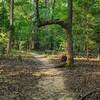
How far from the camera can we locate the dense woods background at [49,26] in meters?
31.0

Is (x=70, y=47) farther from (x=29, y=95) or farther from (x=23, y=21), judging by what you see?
(x=23, y=21)

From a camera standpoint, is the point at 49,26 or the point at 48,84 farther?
the point at 49,26

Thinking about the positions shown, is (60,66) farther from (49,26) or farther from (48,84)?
(49,26)

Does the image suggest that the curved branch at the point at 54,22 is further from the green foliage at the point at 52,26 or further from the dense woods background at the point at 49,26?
the green foliage at the point at 52,26

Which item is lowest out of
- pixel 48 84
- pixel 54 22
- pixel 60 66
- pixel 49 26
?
pixel 60 66

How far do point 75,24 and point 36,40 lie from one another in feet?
55.2

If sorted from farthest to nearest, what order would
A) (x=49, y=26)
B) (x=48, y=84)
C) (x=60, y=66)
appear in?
(x=49, y=26) → (x=60, y=66) → (x=48, y=84)

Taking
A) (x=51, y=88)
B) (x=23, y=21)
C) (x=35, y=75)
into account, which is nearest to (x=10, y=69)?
(x=35, y=75)

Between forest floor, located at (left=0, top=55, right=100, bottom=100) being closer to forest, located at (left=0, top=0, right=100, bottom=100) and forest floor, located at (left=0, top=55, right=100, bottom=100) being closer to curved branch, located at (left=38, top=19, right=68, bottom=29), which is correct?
forest, located at (left=0, top=0, right=100, bottom=100)

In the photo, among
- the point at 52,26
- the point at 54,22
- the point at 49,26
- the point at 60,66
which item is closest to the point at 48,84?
the point at 60,66

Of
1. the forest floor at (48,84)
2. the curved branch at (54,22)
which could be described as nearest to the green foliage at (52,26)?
the curved branch at (54,22)

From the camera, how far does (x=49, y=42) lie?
5219 cm

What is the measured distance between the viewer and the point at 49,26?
46938mm

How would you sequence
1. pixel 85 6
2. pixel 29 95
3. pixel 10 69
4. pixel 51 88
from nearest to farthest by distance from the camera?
pixel 29 95
pixel 51 88
pixel 10 69
pixel 85 6
